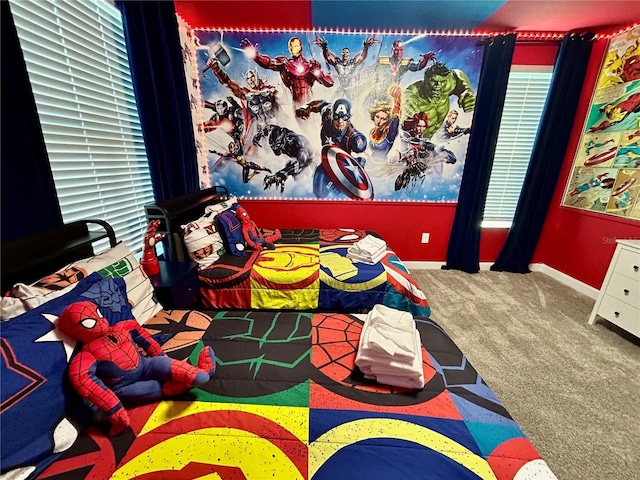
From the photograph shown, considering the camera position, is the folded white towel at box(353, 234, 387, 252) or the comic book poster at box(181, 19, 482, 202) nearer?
the folded white towel at box(353, 234, 387, 252)

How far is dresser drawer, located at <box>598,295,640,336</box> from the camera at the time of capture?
7.04 ft

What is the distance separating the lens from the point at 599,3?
2.30 metres

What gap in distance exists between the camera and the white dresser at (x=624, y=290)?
2145 millimetres

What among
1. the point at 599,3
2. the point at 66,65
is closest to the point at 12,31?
the point at 66,65

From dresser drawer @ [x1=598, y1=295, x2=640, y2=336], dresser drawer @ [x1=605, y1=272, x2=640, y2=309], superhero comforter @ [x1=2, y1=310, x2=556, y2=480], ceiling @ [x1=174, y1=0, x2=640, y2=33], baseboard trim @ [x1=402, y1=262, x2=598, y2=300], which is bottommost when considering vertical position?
baseboard trim @ [x1=402, y1=262, x2=598, y2=300]

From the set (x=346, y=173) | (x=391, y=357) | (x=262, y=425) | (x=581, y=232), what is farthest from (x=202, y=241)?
(x=581, y=232)

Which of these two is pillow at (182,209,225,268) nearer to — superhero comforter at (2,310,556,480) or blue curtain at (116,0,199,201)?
blue curtain at (116,0,199,201)

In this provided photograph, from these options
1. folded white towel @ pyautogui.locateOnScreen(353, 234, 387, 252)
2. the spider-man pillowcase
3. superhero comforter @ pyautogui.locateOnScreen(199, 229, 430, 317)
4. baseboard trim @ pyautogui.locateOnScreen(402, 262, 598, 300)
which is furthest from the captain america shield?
the spider-man pillowcase

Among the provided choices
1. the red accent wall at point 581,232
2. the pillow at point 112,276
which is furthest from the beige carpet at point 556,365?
the pillow at point 112,276

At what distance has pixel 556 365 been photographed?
200cm

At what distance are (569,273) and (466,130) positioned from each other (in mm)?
2083

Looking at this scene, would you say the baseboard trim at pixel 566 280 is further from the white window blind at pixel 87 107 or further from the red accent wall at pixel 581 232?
the white window blind at pixel 87 107

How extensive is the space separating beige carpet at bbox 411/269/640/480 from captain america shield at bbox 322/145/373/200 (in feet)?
4.29

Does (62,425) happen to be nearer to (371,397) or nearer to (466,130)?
(371,397)
